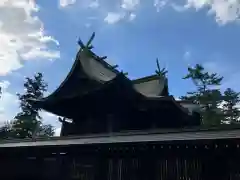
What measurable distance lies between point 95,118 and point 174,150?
7.18 m

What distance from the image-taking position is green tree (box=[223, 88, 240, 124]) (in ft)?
131

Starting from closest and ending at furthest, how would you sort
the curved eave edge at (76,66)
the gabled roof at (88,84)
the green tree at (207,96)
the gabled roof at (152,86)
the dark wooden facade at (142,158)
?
the dark wooden facade at (142,158) → the gabled roof at (88,84) → the curved eave edge at (76,66) → the gabled roof at (152,86) → the green tree at (207,96)

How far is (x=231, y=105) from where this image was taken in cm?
4184

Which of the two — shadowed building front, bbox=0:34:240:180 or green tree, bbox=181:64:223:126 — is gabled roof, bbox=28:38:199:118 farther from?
green tree, bbox=181:64:223:126

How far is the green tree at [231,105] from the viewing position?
131 ft

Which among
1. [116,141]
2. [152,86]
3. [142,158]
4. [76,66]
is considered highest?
[76,66]

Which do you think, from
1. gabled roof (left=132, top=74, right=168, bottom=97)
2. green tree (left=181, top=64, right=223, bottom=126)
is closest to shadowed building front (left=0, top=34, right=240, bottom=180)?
gabled roof (left=132, top=74, right=168, bottom=97)

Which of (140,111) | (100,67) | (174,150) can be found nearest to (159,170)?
(174,150)

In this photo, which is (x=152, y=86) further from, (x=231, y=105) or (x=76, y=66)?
(x=231, y=105)

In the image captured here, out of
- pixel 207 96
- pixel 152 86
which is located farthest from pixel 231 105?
pixel 152 86

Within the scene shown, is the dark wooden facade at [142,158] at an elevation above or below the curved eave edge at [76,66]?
below

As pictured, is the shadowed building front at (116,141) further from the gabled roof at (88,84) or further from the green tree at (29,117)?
the green tree at (29,117)

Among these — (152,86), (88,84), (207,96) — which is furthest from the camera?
(207,96)

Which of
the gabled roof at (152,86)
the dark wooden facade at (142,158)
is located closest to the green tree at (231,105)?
the gabled roof at (152,86)
